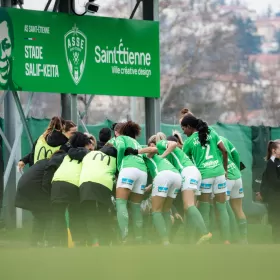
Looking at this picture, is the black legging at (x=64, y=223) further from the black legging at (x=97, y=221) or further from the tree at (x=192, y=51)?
the tree at (x=192, y=51)

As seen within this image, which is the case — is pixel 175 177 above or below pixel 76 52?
below

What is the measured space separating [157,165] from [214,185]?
0.95m

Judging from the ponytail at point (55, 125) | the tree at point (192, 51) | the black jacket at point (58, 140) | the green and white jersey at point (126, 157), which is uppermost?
the tree at point (192, 51)

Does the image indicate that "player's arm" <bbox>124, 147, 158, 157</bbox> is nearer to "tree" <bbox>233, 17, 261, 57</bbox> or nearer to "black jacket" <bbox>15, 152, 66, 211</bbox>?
"black jacket" <bbox>15, 152, 66, 211</bbox>

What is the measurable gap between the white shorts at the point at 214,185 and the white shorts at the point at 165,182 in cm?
70

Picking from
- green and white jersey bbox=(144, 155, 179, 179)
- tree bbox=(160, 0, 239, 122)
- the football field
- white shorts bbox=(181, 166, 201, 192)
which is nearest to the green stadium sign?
green and white jersey bbox=(144, 155, 179, 179)

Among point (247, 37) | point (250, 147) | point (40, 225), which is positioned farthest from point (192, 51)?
point (40, 225)

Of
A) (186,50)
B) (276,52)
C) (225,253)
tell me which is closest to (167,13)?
(186,50)

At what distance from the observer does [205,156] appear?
14.8m

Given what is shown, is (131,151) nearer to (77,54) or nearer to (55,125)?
(55,125)

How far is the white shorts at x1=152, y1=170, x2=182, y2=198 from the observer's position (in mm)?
13969

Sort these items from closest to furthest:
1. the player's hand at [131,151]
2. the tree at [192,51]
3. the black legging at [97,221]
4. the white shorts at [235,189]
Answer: the black legging at [97,221] → the player's hand at [131,151] → the white shorts at [235,189] → the tree at [192,51]

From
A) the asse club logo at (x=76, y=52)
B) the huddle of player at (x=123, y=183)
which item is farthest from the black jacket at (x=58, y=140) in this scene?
the asse club logo at (x=76, y=52)

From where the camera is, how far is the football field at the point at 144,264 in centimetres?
830
